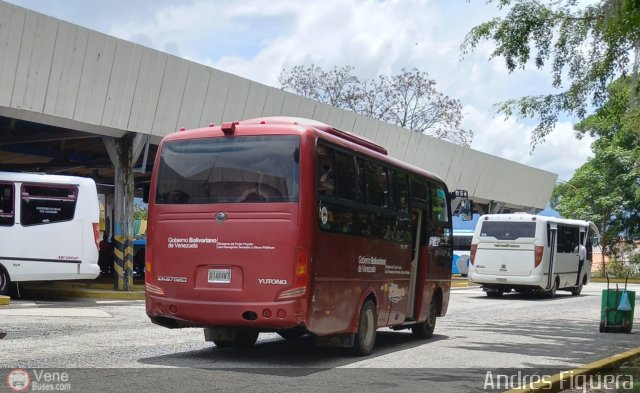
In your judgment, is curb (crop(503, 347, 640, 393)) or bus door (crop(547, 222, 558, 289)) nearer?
curb (crop(503, 347, 640, 393))

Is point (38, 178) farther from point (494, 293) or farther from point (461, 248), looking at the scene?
point (461, 248)

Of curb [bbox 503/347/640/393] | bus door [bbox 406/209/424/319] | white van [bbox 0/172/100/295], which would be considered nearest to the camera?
curb [bbox 503/347/640/393]

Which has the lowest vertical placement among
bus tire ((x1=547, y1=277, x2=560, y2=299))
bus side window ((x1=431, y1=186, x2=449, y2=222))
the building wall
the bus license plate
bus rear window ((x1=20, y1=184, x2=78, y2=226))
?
the bus license plate

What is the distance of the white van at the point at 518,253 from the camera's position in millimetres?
27703

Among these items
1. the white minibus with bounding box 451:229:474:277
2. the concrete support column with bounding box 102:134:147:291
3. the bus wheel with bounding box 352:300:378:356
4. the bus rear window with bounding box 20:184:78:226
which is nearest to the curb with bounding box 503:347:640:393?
the bus wheel with bounding box 352:300:378:356

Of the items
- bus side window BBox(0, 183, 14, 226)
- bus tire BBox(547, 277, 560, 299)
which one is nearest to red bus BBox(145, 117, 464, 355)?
bus side window BBox(0, 183, 14, 226)

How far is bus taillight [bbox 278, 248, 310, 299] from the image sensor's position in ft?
34.0

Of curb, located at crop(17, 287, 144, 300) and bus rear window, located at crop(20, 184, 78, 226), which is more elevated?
bus rear window, located at crop(20, 184, 78, 226)

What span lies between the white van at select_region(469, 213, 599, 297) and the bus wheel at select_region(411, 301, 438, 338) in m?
13.2

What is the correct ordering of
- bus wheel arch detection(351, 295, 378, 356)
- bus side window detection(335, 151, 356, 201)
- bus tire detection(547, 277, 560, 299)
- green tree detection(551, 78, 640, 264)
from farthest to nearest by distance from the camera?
green tree detection(551, 78, 640, 264)
bus tire detection(547, 277, 560, 299)
bus wheel arch detection(351, 295, 378, 356)
bus side window detection(335, 151, 356, 201)

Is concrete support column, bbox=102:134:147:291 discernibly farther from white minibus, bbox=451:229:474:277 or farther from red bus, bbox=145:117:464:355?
white minibus, bbox=451:229:474:277

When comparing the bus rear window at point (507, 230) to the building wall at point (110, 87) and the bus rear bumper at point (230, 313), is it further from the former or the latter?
the bus rear bumper at point (230, 313)

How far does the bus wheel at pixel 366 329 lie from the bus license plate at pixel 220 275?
2087mm

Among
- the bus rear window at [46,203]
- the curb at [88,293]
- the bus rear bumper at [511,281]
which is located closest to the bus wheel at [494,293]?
the bus rear bumper at [511,281]
